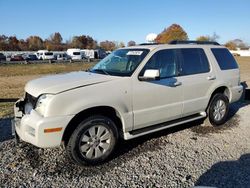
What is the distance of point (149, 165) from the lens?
4000mm

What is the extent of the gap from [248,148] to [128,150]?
6.93 feet

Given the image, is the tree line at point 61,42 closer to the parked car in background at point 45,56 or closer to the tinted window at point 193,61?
the parked car in background at point 45,56

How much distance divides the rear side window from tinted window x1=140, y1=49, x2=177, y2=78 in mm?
1371

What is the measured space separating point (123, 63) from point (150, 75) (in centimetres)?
77

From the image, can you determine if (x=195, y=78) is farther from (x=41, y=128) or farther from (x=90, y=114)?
(x=41, y=128)

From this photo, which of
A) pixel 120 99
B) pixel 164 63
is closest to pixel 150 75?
pixel 120 99

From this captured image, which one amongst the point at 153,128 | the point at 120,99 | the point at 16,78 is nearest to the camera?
the point at 120,99

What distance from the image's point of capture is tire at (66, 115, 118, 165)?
380cm

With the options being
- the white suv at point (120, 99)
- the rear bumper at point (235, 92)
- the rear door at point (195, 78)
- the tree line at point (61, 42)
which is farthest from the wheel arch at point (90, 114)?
the tree line at point (61, 42)

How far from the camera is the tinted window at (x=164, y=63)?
4672 millimetres

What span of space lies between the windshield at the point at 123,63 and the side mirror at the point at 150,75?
221 mm

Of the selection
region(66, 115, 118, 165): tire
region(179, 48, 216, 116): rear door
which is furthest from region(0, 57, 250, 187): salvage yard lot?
region(179, 48, 216, 116): rear door

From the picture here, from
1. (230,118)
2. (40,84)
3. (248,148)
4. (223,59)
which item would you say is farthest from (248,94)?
(40,84)

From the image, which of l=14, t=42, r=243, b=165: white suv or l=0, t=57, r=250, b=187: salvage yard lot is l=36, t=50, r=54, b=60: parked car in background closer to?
l=14, t=42, r=243, b=165: white suv
